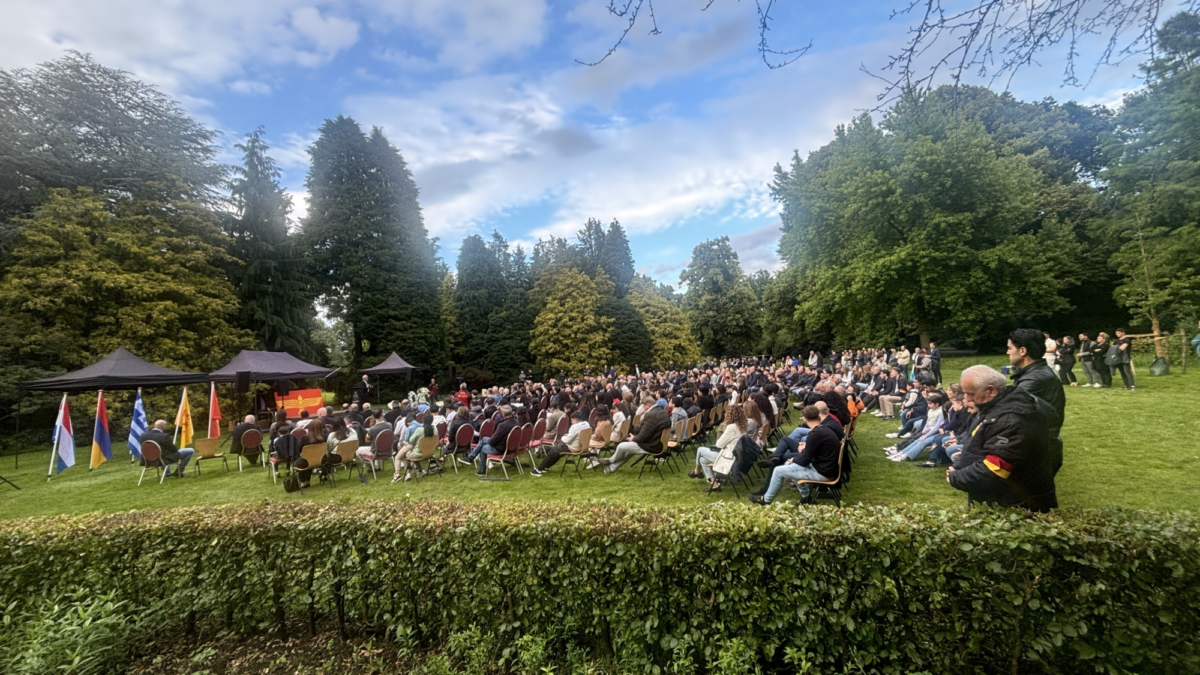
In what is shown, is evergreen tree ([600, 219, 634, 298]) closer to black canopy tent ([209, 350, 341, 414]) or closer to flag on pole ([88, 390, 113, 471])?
black canopy tent ([209, 350, 341, 414])

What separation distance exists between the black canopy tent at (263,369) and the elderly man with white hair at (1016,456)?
17060mm

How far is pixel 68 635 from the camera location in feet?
10.6

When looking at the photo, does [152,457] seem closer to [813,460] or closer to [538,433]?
[538,433]

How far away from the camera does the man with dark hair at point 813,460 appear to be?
565cm

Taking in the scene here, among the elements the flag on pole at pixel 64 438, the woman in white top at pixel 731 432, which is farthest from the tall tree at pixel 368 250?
the woman in white top at pixel 731 432

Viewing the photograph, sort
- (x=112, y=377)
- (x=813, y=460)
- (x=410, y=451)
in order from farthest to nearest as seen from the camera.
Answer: (x=112, y=377) < (x=410, y=451) < (x=813, y=460)

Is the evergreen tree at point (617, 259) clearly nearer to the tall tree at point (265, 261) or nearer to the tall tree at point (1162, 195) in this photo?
the tall tree at point (265, 261)

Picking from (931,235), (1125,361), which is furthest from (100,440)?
(931,235)

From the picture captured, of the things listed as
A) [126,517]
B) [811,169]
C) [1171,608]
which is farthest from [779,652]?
[811,169]

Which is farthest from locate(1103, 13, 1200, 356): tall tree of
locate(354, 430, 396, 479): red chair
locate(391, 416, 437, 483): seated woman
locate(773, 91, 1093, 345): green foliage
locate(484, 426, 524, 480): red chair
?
locate(354, 430, 396, 479): red chair

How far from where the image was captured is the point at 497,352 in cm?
3656

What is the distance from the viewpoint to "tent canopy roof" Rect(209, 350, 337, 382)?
14.5 m

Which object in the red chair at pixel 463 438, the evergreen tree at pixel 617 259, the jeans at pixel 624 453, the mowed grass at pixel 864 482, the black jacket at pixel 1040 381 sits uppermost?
the evergreen tree at pixel 617 259

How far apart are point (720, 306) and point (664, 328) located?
8.44 m
